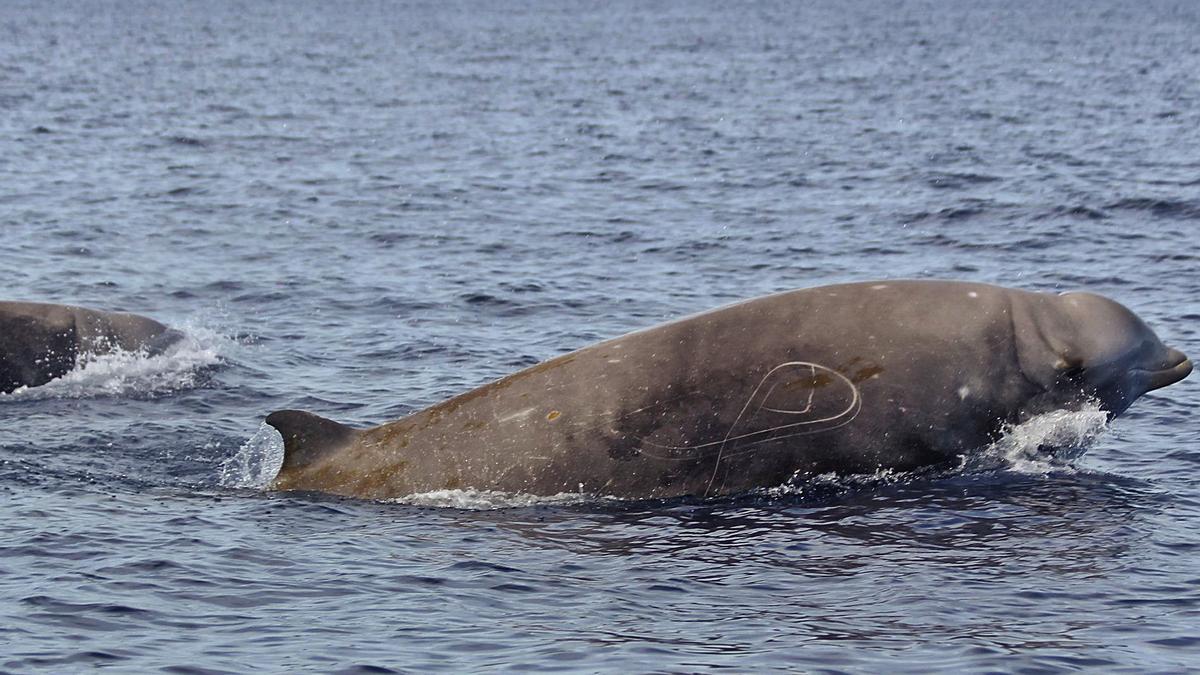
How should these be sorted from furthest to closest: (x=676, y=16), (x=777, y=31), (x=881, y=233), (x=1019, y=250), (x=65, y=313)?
(x=676, y=16)
(x=777, y=31)
(x=881, y=233)
(x=1019, y=250)
(x=65, y=313)

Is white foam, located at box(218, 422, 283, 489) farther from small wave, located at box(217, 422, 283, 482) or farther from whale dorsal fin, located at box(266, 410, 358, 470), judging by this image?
whale dorsal fin, located at box(266, 410, 358, 470)

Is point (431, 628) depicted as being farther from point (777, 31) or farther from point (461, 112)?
point (777, 31)

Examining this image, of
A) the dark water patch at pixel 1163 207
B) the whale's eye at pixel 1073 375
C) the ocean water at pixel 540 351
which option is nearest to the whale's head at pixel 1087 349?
the whale's eye at pixel 1073 375

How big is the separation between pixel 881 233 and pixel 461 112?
101ft

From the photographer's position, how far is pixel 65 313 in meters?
22.0

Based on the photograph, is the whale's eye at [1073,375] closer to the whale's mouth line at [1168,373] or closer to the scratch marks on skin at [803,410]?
the whale's mouth line at [1168,373]

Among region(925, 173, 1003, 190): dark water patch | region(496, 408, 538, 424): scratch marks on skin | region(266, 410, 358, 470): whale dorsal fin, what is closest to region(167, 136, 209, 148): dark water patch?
region(925, 173, 1003, 190): dark water patch

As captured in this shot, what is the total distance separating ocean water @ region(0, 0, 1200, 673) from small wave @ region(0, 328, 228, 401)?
0.20 feet

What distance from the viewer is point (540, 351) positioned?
2339 cm

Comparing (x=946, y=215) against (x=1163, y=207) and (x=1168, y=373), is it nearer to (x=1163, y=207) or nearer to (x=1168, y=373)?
(x=1163, y=207)

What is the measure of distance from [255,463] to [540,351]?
21.2ft

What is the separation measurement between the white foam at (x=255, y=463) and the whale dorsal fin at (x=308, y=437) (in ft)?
2.55

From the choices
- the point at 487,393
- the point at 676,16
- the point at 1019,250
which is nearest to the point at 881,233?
the point at 1019,250

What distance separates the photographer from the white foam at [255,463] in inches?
663
